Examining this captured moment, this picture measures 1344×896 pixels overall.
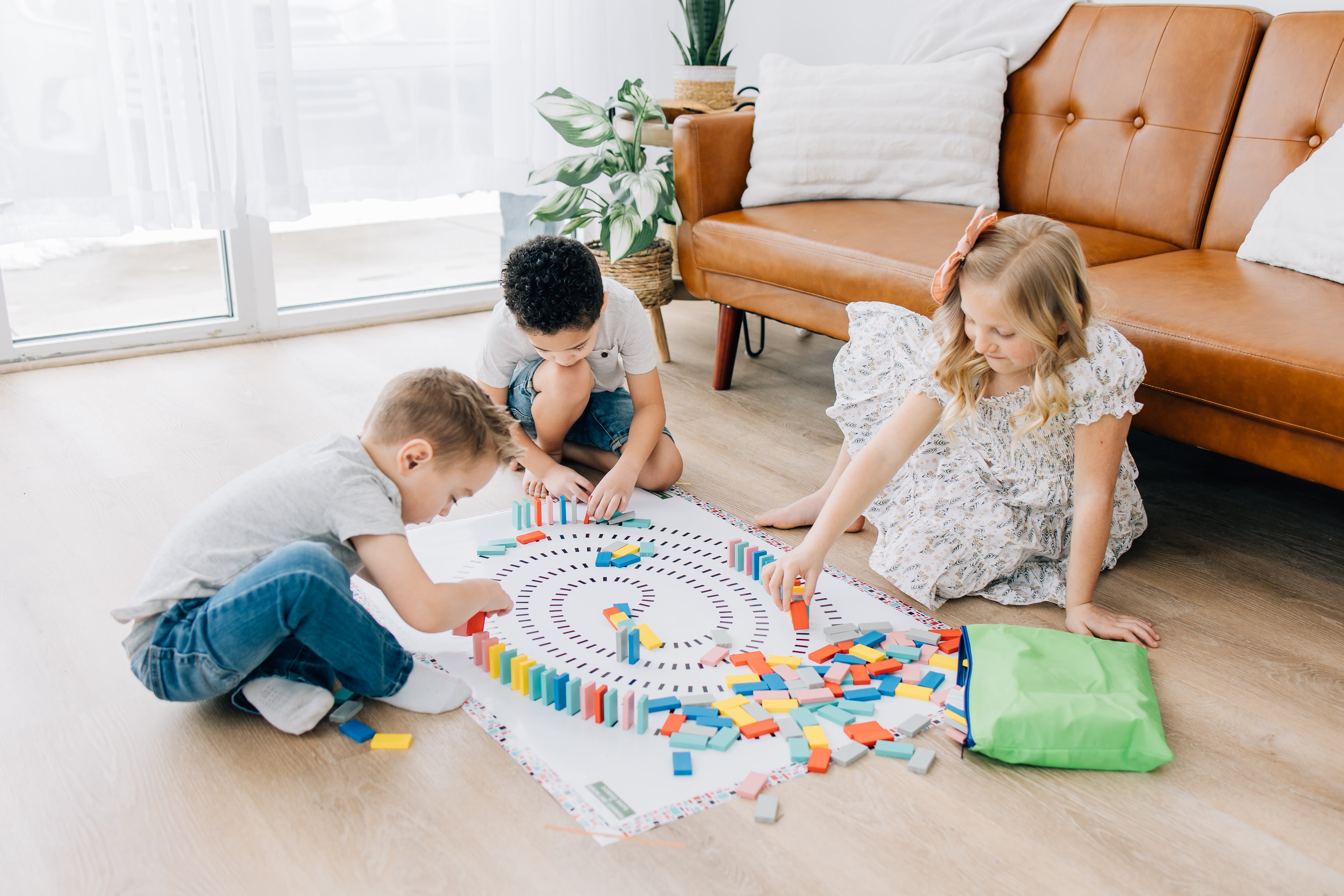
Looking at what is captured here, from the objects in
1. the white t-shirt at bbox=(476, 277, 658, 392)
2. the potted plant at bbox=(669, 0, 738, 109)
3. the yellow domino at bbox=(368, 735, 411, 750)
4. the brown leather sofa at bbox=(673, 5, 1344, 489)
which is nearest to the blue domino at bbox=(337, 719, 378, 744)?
the yellow domino at bbox=(368, 735, 411, 750)

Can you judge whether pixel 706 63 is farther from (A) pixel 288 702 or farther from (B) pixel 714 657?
(A) pixel 288 702

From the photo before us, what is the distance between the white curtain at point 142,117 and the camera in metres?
2.54

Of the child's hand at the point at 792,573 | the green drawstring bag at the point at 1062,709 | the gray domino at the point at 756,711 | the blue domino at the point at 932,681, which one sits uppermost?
the child's hand at the point at 792,573

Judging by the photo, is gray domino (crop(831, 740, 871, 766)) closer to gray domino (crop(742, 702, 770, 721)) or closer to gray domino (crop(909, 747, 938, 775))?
gray domino (crop(909, 747, 938, 775))

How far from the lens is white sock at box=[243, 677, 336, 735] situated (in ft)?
4.53

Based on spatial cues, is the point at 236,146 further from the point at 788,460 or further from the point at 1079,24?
the point at 1079,24

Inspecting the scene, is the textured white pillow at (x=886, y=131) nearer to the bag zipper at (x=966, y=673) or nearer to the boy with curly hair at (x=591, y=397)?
the boy with curly hair at (x=591, y=397)

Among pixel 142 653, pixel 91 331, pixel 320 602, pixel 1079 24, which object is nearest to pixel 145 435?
pixel 91 331

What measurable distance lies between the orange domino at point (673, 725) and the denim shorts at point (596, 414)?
808 mm

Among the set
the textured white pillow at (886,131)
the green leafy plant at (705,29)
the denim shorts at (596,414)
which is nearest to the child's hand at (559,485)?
the denim shorts at (596,414)

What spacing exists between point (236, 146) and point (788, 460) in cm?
166

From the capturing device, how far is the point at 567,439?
2297 millimetres

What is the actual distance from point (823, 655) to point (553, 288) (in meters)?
0.71

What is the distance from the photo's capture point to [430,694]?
145 centimetres
